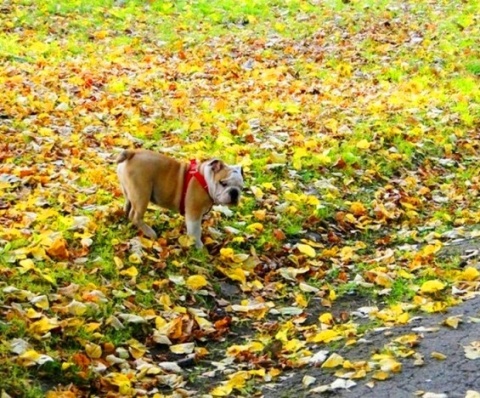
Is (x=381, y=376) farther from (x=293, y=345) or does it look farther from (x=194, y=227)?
(x=194, y=227)

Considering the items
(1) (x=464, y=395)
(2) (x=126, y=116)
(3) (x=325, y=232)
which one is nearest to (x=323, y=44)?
(2) (x=126, y=116)

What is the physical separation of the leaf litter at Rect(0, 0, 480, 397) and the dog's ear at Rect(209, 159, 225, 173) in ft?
2.29

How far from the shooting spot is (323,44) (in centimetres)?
1427

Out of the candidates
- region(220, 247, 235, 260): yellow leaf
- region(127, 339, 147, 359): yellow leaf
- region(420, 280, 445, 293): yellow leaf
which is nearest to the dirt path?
region(420, 280, 445, 293): yellow leaf

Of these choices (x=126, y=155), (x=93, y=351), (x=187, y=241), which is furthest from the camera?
(x=187, y=241)

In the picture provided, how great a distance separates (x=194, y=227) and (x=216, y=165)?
0.59m

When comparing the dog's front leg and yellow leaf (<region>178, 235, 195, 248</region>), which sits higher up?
the dog's front leg

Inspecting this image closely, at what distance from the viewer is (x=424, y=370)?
186 inches

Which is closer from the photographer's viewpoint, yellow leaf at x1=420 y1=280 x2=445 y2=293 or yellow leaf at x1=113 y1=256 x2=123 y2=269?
yellow leaf at x1=420 y1=280 x2=445 y2=293

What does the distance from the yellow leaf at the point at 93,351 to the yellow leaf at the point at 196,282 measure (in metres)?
1.23

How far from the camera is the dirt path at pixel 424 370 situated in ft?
14.8

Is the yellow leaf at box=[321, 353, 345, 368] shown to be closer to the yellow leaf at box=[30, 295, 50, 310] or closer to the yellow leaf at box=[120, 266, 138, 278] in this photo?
the yellow leaf at box=[120, 266, 138, 278]

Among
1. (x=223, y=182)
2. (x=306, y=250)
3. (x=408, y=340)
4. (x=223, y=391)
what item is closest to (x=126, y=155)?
(x=223, y=182)

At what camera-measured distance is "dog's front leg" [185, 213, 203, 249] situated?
6539 mm
